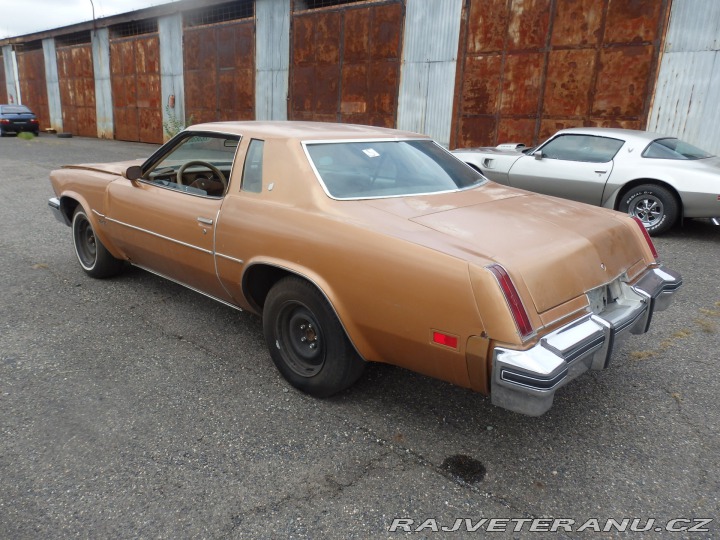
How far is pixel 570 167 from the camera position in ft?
24.2

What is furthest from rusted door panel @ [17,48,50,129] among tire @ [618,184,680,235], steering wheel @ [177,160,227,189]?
tire @ [618,184,680,235]

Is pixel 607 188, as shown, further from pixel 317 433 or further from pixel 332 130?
pixel 317 433

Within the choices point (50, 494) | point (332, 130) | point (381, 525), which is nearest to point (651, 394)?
point (381, 525)

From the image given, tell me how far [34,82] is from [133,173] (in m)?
29.5

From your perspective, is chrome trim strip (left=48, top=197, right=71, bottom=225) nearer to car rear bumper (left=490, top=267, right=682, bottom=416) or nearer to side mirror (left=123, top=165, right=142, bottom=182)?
A: side mirror (left=123, top=165, right=142, bottom=182)

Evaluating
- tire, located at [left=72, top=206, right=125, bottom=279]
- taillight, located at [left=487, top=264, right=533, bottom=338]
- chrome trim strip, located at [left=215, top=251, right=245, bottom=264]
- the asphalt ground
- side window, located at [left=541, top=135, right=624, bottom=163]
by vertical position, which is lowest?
the asphalt ground

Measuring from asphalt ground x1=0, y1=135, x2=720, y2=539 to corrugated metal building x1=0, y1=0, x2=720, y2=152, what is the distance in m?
7.35

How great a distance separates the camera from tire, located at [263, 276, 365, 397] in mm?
2795

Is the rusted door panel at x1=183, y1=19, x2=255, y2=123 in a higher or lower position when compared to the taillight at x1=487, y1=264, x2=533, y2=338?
higher

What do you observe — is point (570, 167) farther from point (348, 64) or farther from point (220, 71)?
point (220, 71)

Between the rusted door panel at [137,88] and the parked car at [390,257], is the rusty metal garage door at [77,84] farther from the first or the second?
the parked car at [390,257]

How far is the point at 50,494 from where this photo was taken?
2.26m

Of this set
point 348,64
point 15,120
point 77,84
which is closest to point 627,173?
point 348,64

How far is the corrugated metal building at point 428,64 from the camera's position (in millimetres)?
9602
